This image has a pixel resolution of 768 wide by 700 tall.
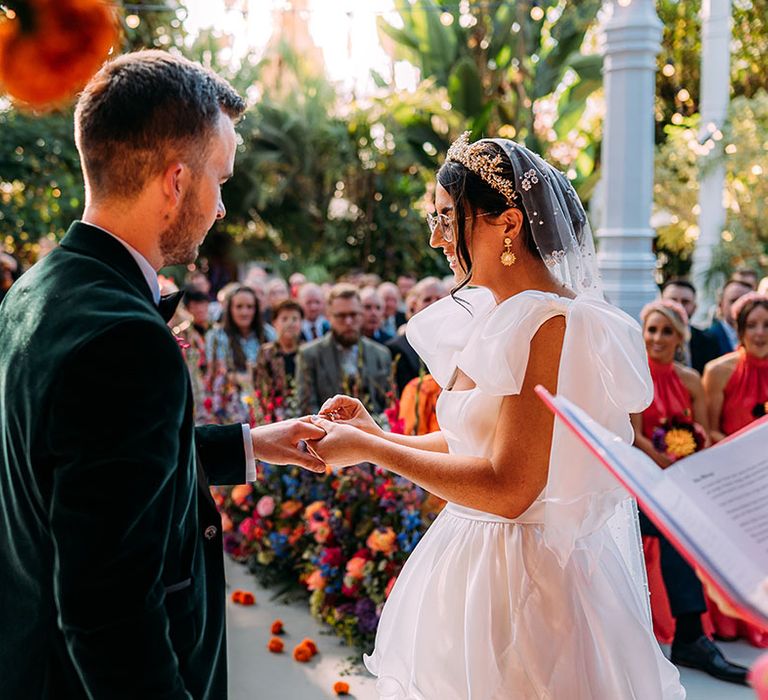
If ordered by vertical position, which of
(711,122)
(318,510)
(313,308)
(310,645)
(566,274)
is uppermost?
(711,122)

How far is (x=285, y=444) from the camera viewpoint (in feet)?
7.06

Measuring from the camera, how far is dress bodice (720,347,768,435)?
512 centimetres

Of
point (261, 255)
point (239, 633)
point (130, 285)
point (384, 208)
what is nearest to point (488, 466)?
point (130, 285)

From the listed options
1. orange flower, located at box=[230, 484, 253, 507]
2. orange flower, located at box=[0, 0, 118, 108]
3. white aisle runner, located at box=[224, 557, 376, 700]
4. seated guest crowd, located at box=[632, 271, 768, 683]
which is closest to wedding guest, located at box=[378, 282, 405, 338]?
orange flower, located at box=[230, 484, 253, 507]

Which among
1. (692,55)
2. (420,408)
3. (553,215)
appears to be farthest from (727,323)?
(692,55)

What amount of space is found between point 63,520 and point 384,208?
15191 millimetres

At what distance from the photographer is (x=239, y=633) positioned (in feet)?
15.7

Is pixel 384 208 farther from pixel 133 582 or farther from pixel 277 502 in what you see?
pixel 133 582

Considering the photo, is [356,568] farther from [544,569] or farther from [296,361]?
[544,569]

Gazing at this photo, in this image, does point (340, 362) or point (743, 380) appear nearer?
point (743, 380)

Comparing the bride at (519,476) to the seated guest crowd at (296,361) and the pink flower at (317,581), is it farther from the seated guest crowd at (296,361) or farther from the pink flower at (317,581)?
the pink flower at (317,581)

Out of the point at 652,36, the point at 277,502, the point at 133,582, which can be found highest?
the point at 652,36

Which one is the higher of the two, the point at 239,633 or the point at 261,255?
the point at 261,255

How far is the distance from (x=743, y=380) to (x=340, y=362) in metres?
2.67
